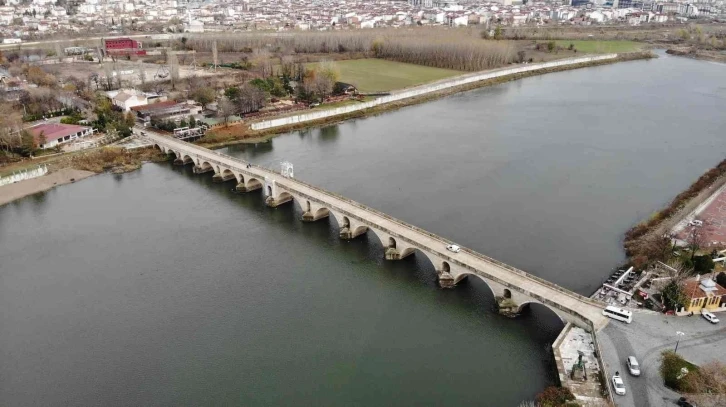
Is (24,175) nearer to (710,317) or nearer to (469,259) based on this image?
(469,259)

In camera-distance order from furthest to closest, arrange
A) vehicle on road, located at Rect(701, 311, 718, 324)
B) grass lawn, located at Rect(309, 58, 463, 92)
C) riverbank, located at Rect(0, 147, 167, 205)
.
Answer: grass lawn, located at Rect(309, 58, 463, 92), riverbank, located at Rect(0, 147, 167, 205), vehicle on road, located at Rect(701, 311, 718, 324)

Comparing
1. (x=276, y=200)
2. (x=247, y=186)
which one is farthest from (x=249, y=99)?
(x=276, y=200)

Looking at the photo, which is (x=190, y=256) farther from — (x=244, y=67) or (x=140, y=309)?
(x=244, y=67)

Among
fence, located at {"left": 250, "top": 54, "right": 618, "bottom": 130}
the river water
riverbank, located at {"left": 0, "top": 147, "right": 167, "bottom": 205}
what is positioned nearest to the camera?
the river water

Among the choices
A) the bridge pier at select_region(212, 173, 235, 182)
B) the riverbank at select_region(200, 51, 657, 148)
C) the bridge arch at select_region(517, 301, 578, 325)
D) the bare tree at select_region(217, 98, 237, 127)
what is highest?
the bare tree at select_region(217, 98, 237, 127)

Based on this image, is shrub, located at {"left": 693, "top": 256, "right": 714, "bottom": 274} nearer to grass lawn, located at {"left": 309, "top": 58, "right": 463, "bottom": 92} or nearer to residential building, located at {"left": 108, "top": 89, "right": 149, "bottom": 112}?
grass lawn, located at {"left": 309, "top": 58, "right": 463, "bottom": 92}

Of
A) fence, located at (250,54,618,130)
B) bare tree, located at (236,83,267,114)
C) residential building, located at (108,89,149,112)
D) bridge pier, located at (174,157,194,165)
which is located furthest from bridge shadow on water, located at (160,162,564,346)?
residential building, located at (108,89,149,112)
